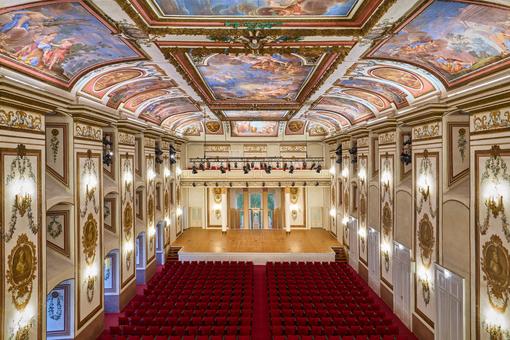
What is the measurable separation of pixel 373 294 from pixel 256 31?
40.3 ft

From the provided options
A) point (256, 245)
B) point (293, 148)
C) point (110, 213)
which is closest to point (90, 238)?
point (110, 213)

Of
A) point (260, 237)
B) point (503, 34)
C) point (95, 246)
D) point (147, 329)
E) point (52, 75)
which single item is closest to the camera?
point (503, 34)

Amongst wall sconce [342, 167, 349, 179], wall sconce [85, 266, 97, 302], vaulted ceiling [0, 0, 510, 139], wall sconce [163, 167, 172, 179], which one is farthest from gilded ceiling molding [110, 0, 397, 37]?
wall sconce [163, 167, 172, 179]

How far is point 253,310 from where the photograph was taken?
12.2 m

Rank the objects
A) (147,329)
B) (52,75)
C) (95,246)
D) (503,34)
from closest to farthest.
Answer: (503,34)
(52,75)
(147,329)
(95,246)

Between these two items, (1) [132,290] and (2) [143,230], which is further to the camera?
(2) [143,230]

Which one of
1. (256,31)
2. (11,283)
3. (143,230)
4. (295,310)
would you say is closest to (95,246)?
(11,283)

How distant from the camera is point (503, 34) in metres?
6.25

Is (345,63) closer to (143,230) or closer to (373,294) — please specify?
(373,294)

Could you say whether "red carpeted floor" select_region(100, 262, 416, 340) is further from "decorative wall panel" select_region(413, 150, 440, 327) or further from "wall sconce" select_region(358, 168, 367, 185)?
"wall sconce" select_region(358, 168, 367, 185)

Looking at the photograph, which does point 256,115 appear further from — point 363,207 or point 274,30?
point 274,30

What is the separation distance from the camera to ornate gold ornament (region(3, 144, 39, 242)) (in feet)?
21.6

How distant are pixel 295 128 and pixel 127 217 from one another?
46.9 ft

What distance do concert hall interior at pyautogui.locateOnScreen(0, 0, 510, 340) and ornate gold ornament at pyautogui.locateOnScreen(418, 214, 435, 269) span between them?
56 mm
